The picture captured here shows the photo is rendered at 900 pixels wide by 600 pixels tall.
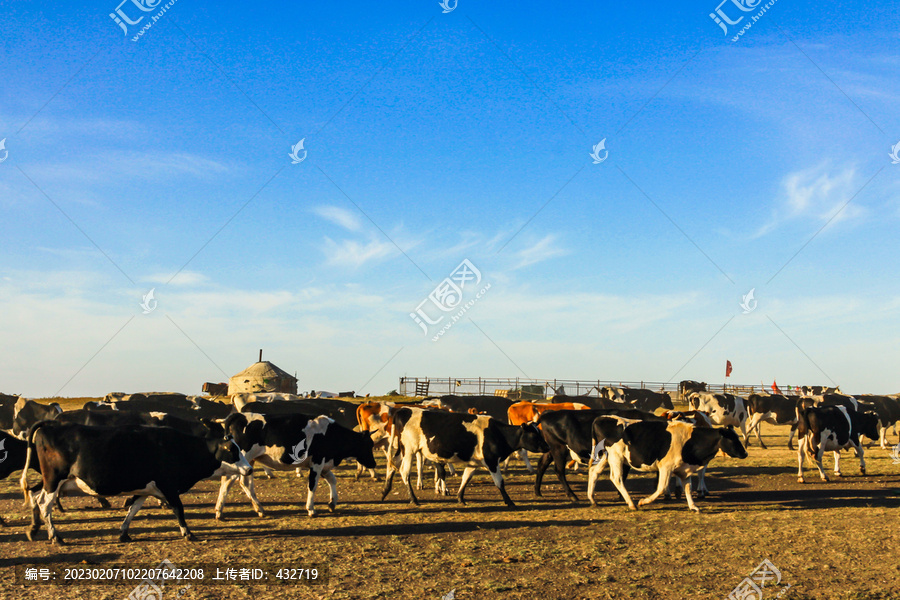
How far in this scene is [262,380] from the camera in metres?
66.6

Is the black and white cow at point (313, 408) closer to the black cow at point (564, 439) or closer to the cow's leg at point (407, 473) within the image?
the cow's leg at point (407, 473)

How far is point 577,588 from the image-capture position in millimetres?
8133

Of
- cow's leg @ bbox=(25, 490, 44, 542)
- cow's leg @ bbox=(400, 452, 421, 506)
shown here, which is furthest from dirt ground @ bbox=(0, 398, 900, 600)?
cow's leg @ bbox=(400, 452, 421, 506)

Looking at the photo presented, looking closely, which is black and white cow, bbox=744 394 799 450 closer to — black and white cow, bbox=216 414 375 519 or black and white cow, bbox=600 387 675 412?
black and white cow, bbox=600 387 675 412

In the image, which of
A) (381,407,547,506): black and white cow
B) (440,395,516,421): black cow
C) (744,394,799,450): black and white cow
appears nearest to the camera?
(381,407,547,506): black and white cow

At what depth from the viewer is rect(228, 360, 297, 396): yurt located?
65938 millimetres

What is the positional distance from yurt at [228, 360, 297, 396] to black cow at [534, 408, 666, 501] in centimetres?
5209

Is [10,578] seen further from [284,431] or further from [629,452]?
[629,452]

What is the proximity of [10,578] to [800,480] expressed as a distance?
1642cm

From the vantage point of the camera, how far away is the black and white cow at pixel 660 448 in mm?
13398

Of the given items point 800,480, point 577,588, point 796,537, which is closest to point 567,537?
point 577,588

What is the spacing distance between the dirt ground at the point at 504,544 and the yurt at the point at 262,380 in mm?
50793

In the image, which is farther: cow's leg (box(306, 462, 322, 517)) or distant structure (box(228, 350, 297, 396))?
distant structure (box(228, 350, 297, 396))

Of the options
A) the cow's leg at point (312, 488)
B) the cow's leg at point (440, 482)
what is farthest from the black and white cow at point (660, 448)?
the cow's leg at point (312, 488)
